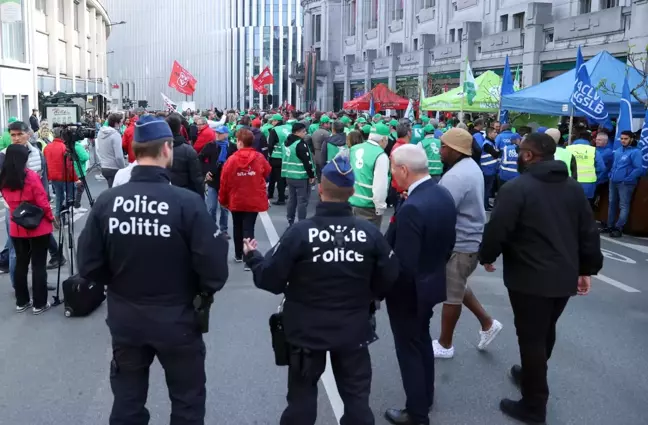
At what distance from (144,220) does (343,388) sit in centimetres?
138

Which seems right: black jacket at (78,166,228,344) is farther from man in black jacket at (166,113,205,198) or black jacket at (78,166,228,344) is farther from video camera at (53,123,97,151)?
man in black jacket at (166,113,205,198)

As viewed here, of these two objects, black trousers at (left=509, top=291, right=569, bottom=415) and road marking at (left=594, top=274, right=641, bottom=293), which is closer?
black trousers at (left=509, top=291, right=569, bottom=415)

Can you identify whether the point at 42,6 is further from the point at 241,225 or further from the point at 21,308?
the point at 21,308

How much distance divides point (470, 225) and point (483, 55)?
3129 cm

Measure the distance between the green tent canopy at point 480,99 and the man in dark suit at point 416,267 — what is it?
1635cm

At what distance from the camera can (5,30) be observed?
103 feet

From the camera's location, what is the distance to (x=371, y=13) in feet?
186

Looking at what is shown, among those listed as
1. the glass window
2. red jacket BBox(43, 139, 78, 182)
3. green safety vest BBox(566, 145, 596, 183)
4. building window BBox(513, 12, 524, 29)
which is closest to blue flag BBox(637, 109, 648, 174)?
green safety vest BBox(566, 145, 596, 183)

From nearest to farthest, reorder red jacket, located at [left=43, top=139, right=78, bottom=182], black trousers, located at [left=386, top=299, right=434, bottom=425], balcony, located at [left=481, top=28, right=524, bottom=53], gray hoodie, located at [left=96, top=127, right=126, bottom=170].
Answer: black trousers, located at [left=386, top=299, right=434, bottom=425]
red jacket, located at [left=43, top=139, right=78, bottom=182]
gray hoodie, located at [left=96, top=127, right=126, bottom=170]
balcony, located at [left=481, top=28, right=524, bottom=53]

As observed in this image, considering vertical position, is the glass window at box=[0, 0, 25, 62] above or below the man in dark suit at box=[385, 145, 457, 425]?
above

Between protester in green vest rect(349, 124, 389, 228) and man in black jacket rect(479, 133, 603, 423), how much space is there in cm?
321

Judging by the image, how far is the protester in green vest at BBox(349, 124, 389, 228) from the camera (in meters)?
7.83

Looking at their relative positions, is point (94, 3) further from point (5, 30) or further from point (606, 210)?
point (606, 210)

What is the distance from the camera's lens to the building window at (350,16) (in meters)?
61.3
